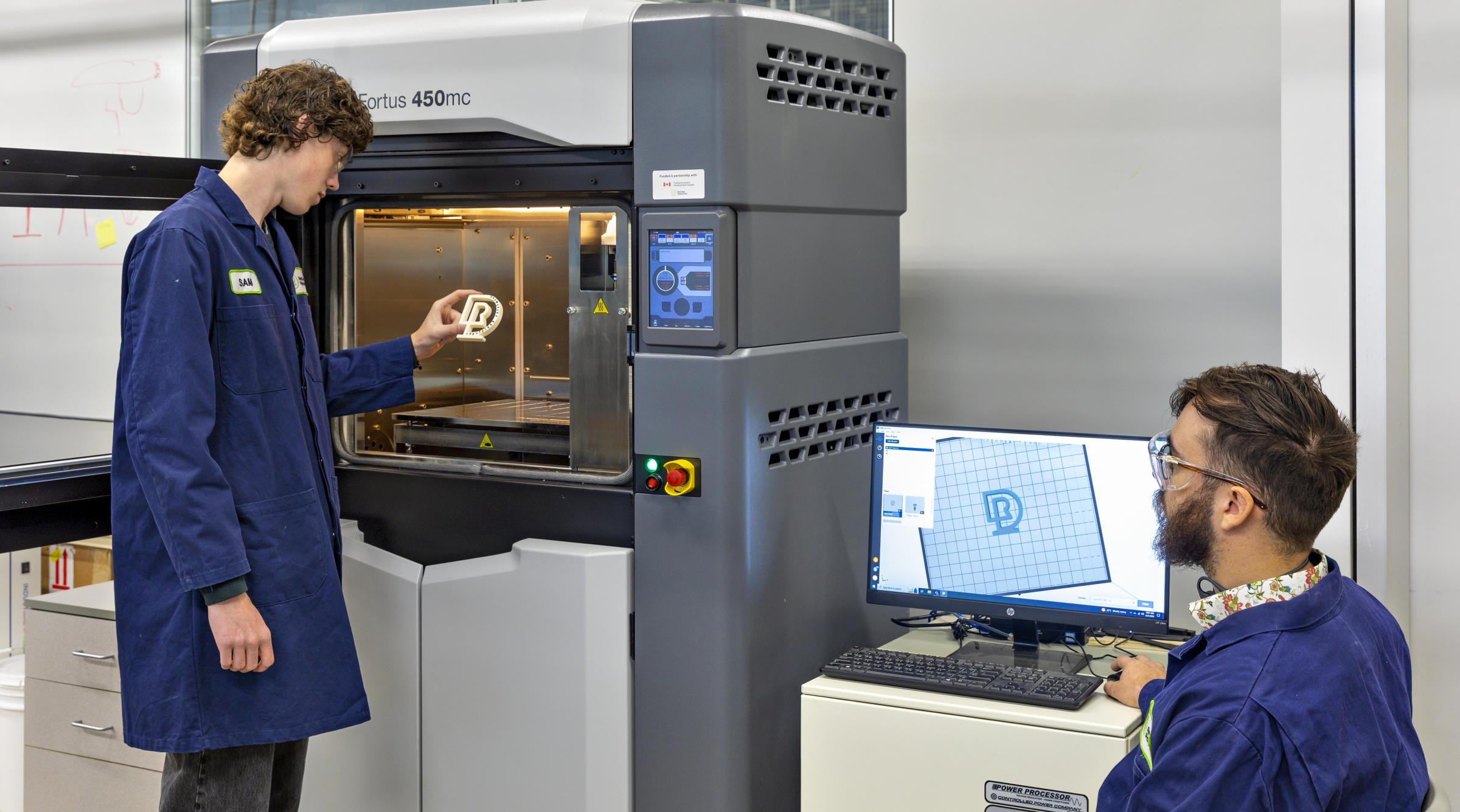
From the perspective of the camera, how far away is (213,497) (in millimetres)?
1618

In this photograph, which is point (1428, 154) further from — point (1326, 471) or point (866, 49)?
point (1326, 471)

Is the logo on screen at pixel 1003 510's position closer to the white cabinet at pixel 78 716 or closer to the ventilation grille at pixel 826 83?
the ventilation grille at pixel 826 83

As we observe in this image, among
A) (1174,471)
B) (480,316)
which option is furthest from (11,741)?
(1174,471)

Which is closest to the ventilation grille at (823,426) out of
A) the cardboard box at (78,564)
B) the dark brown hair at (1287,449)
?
the dark brown hair at (1287,449)

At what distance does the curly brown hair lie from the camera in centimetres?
176

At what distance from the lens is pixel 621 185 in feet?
6.22

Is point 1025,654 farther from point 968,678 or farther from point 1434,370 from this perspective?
point 1434,370

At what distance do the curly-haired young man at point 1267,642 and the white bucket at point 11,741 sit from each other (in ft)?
8.12

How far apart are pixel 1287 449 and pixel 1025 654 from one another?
2.93ft

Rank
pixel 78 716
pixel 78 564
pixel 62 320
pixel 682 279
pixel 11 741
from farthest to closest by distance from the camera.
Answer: pixel 62 320 → pixel 78 564 → pixel 11 741 → pixel 78 716 → pixel 682 279

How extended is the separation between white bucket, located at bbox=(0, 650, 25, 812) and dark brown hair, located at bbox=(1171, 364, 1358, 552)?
2632 mm

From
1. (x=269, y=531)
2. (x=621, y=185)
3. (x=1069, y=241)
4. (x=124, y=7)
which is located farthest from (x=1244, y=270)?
(x=124, y=7)

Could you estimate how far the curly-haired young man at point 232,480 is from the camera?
1.62m

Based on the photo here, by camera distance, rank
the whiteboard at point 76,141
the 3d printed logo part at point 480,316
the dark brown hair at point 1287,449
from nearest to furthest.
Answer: the dark brown hair at point 1287,449
the 3d printed logo part at point 480,316
the whiteboard at point 76,141
